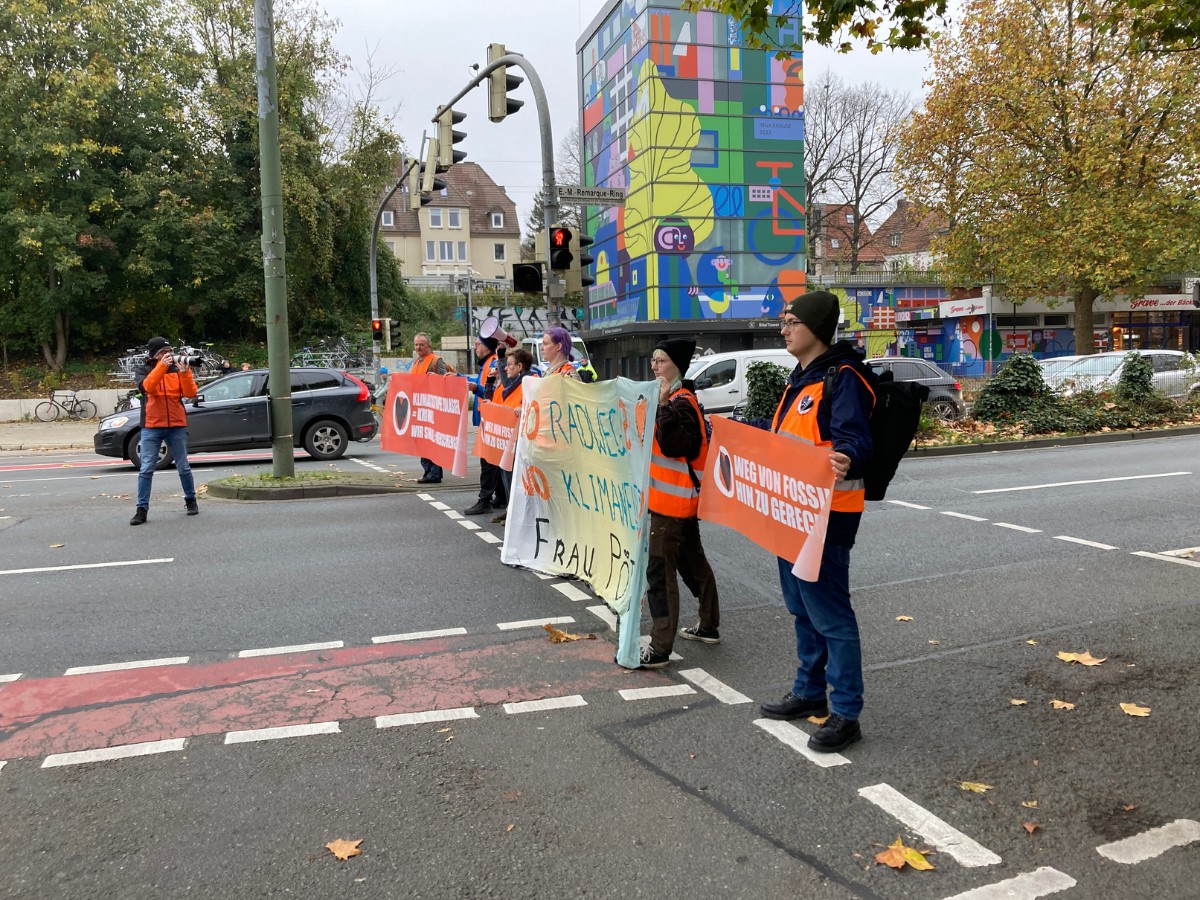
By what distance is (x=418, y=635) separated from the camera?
18.1ft

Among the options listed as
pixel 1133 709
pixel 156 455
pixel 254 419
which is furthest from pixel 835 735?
pixel 254 419

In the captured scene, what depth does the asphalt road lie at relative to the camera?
3035mm

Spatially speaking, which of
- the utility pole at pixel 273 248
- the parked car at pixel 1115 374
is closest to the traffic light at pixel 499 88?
the utility pole at pixel 273 248

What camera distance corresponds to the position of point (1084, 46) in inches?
1080

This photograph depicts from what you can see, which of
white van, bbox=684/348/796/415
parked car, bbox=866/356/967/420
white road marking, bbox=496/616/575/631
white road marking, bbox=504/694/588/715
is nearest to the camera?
white road marking, bbox=504/694/588/715

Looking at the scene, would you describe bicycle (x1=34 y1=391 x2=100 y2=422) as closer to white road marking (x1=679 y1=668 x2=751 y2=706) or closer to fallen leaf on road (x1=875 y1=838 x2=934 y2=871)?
white road marking (x1=679 y1=668 x2=751 y2=706)

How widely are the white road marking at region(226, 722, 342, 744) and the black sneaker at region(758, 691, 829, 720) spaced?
1932 millimetres

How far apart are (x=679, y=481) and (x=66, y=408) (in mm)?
28394

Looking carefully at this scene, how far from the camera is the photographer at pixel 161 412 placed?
9.44m

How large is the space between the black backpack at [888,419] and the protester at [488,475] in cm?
595

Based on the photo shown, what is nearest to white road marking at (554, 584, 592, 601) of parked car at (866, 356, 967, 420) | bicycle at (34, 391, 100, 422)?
parked car at (866, 356, 967, 420)

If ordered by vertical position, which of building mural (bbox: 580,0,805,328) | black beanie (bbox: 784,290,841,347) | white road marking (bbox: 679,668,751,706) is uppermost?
building mural (bbox: 580,0,805,328)

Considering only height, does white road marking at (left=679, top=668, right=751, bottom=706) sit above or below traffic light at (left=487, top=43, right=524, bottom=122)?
below

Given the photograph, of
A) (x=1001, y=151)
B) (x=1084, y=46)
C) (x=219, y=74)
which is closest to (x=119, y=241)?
(x=219, y=74)
